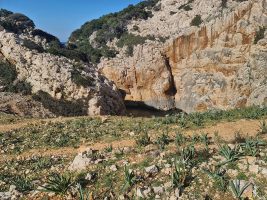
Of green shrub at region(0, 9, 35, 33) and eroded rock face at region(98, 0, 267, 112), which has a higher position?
green shrub at region(0, 9, 35, 33)

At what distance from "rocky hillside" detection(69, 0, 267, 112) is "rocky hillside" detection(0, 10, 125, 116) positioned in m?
6.99

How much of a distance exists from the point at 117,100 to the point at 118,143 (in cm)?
2146

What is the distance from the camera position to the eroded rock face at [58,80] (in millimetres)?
34719

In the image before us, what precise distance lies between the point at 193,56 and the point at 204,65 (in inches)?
62.9

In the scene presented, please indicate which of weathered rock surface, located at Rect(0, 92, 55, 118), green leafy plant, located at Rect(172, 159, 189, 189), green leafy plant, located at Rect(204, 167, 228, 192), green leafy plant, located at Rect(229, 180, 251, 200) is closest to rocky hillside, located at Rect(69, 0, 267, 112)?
weathered rock surface, located at Rect(0, 92, 55, 118)

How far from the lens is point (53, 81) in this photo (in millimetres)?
34719

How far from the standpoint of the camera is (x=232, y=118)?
19.2 meters

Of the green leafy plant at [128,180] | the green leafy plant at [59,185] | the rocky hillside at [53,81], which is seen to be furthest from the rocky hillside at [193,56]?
the green leafy plant at [59,185]

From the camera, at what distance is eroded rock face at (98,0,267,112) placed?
1551 inches

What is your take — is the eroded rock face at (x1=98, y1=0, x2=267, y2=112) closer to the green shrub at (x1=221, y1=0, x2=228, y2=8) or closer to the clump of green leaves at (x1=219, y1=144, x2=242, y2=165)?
the green shrub at (x1=221, y1=0, x2=228, y2=8)

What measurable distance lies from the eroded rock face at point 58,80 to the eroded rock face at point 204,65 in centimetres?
735

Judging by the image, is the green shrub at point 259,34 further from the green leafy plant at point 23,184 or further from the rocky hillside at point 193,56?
the green leafy plant at point 23,184

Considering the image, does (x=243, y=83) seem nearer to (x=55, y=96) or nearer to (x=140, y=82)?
(x=140, y=82)

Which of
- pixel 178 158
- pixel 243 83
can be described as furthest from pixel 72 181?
pixel 243 83
